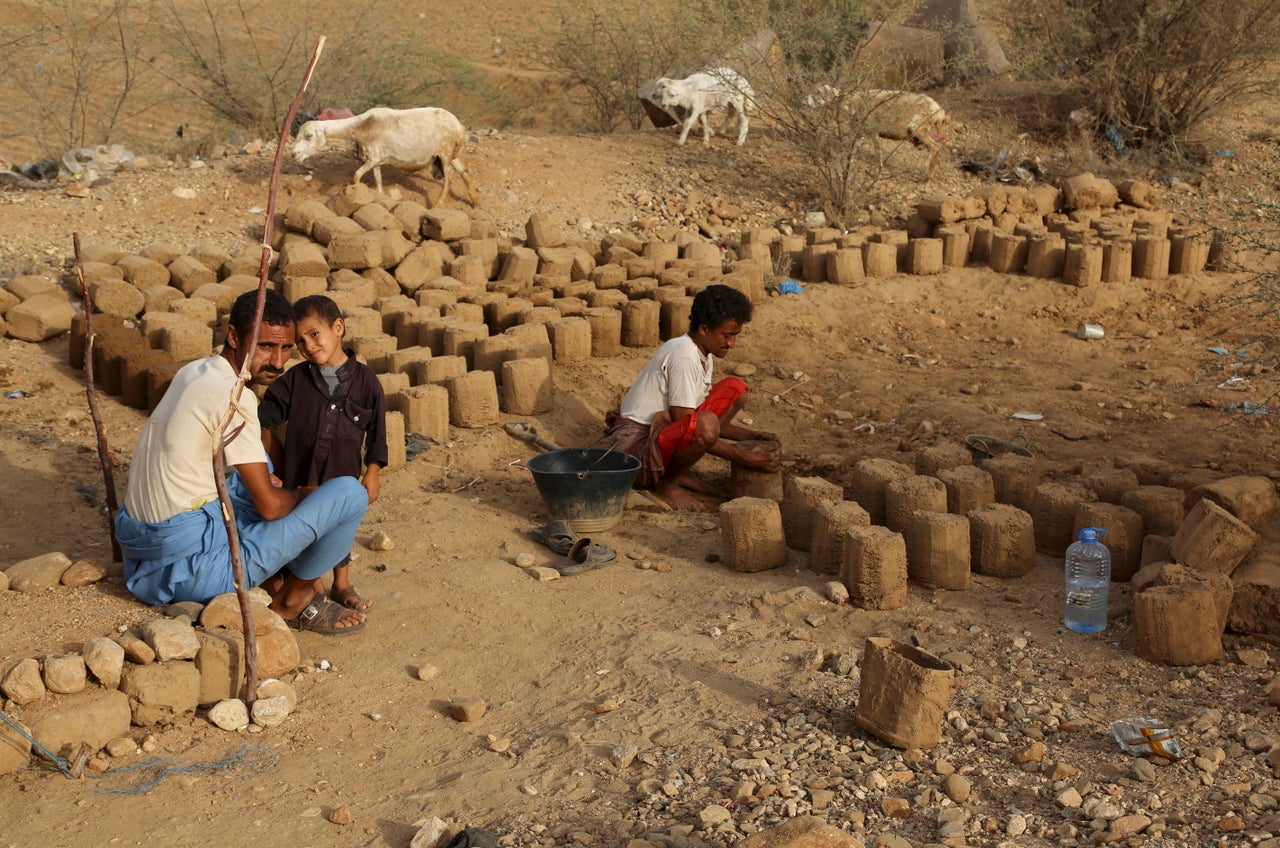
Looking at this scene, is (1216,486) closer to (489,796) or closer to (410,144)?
(489,796)

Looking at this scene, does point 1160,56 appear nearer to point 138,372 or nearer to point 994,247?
point 994,247

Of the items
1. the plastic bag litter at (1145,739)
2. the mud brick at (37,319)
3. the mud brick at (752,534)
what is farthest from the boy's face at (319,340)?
the mud brick at (37,319)

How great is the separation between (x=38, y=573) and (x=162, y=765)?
112cm

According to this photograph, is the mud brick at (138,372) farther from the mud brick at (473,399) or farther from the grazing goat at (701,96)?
the grazing goat at (701,96)

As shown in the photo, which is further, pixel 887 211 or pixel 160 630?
pixel 887 211

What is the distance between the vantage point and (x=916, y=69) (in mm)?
13953

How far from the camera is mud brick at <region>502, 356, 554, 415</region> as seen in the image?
22.6ft

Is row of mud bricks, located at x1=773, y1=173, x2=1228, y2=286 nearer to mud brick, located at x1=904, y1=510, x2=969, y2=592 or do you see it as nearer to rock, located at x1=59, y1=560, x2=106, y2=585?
mud brick, located at x1=904, y1=510, x2=969, y2=592

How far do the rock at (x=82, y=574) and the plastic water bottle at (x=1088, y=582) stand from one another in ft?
11.4

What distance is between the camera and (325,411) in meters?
4.58

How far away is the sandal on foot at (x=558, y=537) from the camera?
17.5ft

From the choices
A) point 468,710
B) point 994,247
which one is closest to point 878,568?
point 468,710

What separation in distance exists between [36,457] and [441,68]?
1128cm

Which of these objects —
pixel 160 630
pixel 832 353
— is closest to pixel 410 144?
pixel 832 353
